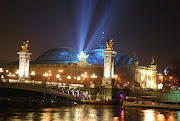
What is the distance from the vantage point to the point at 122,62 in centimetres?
13138

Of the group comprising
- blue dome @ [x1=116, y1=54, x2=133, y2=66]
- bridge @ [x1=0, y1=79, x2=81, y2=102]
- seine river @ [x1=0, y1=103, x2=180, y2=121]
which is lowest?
seine river @ [x1=0, y1=103, x2=180, y2=121]

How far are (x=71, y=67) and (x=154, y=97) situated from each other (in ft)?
125

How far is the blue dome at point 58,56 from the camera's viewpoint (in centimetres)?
13080

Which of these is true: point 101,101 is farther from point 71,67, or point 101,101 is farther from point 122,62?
point 122,62

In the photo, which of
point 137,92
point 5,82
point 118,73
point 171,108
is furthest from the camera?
point 118,73

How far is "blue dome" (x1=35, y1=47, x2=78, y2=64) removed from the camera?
130800 mm

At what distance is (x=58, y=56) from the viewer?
436ft

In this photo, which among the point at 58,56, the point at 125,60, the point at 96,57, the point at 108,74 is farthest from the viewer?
the point at 96,57

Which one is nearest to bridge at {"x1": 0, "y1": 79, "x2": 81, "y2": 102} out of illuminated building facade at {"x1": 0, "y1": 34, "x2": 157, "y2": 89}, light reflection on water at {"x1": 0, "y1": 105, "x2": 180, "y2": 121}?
light reflection on water at {"x1": 0, "y1": 105, "x2": 180, "y2": 121}

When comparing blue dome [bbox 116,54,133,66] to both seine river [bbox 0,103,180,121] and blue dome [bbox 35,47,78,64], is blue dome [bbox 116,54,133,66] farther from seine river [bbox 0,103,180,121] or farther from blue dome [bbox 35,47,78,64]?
seine river [bbox 0,103,180,121]

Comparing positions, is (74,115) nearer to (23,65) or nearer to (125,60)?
(23,65)

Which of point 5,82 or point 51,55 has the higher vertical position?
point 51,55

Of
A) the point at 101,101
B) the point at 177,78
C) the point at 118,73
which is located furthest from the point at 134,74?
the point at 101,101

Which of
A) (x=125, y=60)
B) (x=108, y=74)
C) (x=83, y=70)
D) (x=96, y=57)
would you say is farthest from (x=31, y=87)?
(x=96, y=57)
